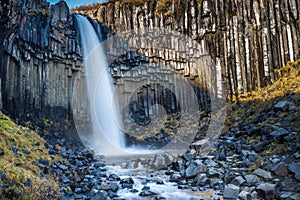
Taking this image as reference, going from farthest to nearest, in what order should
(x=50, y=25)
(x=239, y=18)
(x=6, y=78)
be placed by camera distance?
(x=239, y=18)
(x=50, y=25)
(x=6, y=78)

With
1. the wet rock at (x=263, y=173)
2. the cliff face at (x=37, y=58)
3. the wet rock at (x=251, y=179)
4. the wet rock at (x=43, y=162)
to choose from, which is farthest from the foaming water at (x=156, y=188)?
the cliff face at (x=37, y=58)

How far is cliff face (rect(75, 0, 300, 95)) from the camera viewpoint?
643 inches

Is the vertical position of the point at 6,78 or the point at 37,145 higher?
the point at 6,78

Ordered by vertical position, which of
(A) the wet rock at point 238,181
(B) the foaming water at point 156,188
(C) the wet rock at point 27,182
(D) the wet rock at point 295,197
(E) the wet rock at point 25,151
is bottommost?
(B) the foaming water at point 156,188

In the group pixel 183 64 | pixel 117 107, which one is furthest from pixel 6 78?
pixel 183 64

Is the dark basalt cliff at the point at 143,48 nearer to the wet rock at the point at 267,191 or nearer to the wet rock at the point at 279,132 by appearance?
the wet rock at the point at 279,132

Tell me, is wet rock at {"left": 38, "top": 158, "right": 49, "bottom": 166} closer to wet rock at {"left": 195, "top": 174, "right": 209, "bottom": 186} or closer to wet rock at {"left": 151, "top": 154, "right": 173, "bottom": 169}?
wet rock at {"left": 151, "top": 154, "right": 173, "bottom": 169}

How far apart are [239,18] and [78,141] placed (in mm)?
13024

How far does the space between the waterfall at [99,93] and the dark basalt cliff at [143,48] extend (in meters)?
0.84

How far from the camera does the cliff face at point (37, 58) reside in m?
12.5

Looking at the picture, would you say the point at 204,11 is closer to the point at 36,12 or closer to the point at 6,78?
the point at 36,12

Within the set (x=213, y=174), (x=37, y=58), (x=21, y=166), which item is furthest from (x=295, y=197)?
(x=37, y=58)

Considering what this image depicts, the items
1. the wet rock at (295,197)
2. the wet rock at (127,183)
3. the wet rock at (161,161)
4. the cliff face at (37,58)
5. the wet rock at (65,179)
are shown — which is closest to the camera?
the wet rock at (295,197)

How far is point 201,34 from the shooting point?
1973 cm
